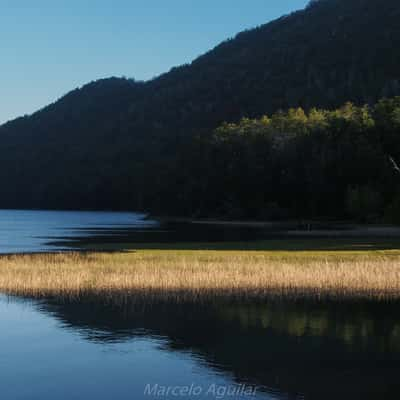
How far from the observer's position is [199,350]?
22.9 m

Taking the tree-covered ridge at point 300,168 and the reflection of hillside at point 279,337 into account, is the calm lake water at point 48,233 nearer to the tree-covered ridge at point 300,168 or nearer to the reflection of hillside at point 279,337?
the tree-covered ridge at point 300,168

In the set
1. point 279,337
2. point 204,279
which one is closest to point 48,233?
point 204,279

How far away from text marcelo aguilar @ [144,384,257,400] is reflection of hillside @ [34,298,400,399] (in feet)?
2.54

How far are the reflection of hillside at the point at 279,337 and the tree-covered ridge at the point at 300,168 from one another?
78.5 meters

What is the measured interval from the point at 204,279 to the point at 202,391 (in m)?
17.2

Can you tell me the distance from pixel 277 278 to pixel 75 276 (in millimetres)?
9983

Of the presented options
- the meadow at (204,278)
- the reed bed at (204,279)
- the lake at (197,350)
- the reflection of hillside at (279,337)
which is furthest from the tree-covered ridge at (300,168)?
the lake at (197,350)

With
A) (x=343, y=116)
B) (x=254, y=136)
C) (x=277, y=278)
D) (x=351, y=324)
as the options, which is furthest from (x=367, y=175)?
(x=351, y=324)

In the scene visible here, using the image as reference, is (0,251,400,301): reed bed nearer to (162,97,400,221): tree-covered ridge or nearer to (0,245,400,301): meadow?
(0,245,400,301): meadow

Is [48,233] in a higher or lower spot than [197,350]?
higher

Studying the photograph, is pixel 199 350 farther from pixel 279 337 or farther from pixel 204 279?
pixel 204 279

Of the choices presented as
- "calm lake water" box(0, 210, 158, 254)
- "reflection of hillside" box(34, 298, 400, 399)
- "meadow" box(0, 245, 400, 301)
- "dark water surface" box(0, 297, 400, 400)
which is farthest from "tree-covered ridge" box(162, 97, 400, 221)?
"dark water surface" box(0, 297, 400, 400)

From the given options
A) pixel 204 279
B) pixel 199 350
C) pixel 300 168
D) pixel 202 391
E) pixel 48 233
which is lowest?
pixel 202 391

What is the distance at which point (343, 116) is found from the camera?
142125mm
